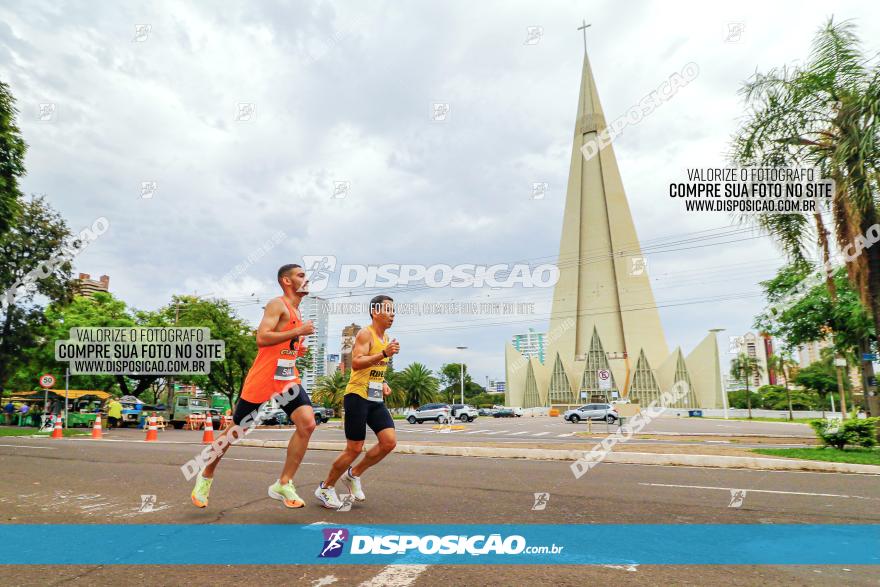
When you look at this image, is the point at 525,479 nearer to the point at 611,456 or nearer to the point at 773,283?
the point at 611,456

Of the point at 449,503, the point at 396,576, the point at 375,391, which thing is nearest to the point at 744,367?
the point at 449,503

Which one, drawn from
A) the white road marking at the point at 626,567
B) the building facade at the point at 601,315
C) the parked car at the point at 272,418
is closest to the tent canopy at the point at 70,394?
the parked car at the point at 272,418

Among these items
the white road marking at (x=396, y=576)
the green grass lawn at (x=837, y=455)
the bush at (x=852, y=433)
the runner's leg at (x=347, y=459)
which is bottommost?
the green grass lawn at (x=837, y=455)

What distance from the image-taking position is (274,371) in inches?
180

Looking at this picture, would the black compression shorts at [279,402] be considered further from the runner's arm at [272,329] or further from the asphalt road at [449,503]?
the asphalt road at [449,503]

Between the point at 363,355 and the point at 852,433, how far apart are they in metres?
12.7

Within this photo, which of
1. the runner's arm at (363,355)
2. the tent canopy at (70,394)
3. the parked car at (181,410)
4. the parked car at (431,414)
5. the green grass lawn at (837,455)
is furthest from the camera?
the parked car at (431,414)

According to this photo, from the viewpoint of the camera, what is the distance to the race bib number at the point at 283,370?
4.56 metres

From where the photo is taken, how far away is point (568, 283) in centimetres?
8012

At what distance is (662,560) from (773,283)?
24698 millimetres

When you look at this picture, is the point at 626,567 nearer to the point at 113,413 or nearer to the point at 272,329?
the point at 272,329

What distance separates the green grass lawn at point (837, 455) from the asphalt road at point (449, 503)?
1931 mm

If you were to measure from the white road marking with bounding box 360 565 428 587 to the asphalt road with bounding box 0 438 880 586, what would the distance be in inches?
0.5

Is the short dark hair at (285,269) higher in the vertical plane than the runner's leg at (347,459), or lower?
higher
